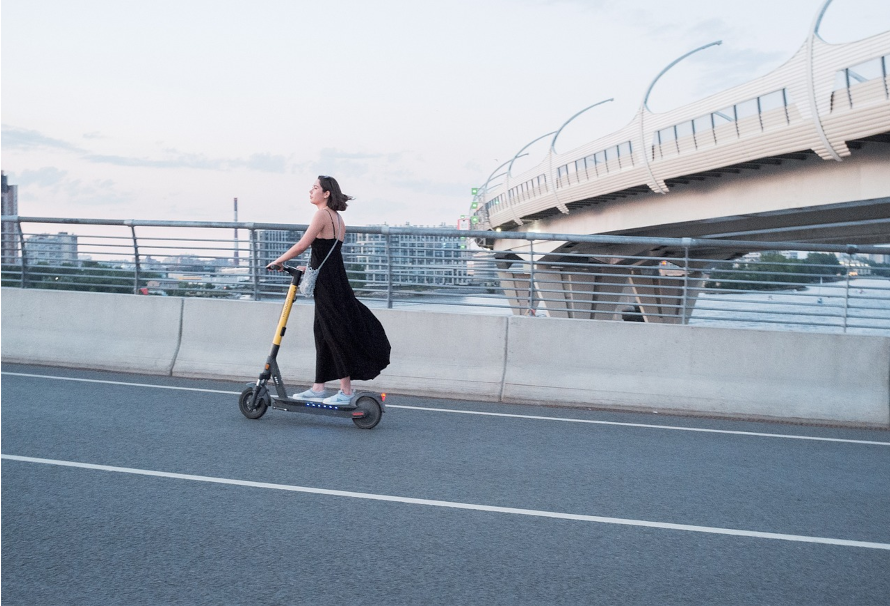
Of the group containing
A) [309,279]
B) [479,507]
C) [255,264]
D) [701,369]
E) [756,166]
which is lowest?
[479,507]

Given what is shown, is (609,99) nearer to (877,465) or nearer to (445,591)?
(877,465)

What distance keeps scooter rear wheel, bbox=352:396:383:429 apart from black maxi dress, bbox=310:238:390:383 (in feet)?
0.71

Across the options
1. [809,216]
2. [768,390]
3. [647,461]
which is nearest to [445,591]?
[647,461]

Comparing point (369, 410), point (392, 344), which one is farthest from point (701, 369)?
point (369, 410)

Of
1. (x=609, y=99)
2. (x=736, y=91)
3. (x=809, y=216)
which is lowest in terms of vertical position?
(x=809, y=216)

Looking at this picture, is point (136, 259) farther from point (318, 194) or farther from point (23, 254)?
point (318, 194)

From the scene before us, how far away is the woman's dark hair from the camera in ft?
26.7

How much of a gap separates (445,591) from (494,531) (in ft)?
3.20

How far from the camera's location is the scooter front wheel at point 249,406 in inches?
325

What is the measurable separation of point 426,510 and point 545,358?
4826mm

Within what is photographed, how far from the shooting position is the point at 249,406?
27.1ft

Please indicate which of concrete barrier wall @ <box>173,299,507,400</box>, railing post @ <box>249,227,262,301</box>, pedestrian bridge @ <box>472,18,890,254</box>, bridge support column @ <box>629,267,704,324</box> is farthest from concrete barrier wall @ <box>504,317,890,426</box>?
pedestrian bridge @ <box>472,18,890,254</box>

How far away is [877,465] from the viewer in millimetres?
7496

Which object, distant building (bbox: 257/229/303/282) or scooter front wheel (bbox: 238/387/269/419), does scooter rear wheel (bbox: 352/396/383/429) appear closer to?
scooter front wheel (bbox: 238/387/269/419)
